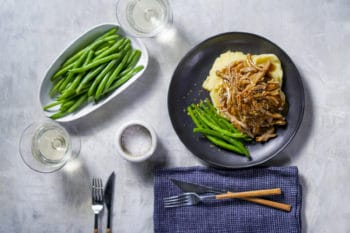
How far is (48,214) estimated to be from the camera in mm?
2467

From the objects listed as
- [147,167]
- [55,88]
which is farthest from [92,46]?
[147,167]

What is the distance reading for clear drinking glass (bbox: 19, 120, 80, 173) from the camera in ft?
7.78

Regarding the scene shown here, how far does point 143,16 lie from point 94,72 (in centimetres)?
38

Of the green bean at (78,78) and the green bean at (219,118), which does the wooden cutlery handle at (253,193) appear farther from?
the green bean at (78,78)

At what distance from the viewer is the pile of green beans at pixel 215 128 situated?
2.32 m

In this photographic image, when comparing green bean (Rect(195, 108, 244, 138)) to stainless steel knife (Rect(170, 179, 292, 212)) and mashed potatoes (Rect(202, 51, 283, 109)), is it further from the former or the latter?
stainless steel knife (Rect(170, 179, 292, 212))

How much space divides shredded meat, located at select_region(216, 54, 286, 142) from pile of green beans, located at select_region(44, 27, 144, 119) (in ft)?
1.48

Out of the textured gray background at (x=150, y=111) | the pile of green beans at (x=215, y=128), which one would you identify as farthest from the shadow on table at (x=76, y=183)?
the pile of green beans at (x=215, y=128)

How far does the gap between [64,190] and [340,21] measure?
165 centimetres

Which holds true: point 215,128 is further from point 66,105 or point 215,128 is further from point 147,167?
point 66,105

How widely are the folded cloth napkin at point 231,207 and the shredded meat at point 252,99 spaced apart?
0.21 m

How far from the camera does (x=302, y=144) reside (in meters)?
2.39

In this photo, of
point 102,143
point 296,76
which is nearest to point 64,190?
point 102,143

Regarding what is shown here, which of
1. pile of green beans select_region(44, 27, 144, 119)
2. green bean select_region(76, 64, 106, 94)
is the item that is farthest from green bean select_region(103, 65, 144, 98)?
green bean select_region(76, 64, 106, 94)
